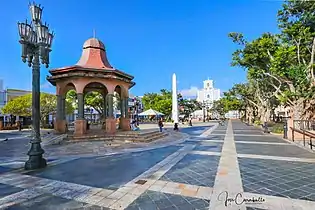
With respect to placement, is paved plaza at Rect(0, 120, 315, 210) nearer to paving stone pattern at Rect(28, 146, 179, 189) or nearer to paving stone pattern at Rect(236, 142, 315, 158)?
paving stone pattern at Rect(28, 146, 179, 189)

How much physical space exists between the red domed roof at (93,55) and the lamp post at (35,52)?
8207mm

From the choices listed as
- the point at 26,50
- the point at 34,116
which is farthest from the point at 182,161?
the point at 26,50

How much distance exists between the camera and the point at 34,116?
7.09m

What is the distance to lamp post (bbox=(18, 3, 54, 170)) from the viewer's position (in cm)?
695

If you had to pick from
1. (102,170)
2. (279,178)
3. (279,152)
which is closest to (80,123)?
(102,170)

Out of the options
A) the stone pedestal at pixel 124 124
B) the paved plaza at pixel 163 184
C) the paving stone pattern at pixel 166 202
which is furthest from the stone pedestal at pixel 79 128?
the paving stone pattern at pixel 166 202

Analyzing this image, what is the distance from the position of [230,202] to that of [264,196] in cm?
80

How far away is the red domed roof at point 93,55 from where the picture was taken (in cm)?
1578

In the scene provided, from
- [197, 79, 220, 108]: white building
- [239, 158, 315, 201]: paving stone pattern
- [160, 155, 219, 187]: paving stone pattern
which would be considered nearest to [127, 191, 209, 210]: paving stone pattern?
[160, 155, 219, 187]: paving stone pattern

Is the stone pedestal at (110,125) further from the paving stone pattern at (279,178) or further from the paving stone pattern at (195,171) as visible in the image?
the paving stone pattern at (279,178)

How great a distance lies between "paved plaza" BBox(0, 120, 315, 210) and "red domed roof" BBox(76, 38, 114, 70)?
9.41m

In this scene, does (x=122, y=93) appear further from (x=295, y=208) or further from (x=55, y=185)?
(x=295, y=208)

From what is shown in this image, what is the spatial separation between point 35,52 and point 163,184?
6.08 metres

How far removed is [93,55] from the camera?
53.0 ft
